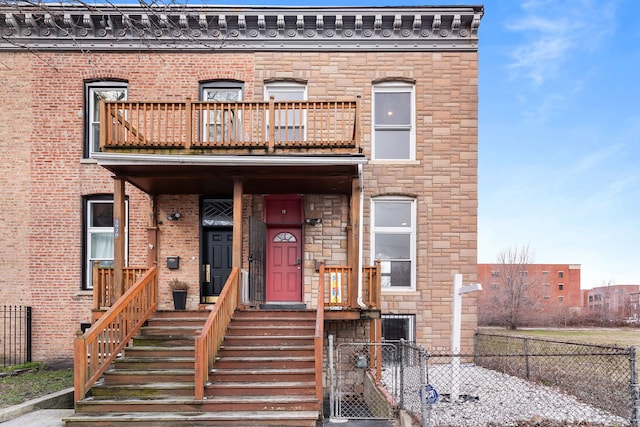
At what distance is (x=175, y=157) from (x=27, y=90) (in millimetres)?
5979

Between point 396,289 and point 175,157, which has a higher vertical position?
point 175,157

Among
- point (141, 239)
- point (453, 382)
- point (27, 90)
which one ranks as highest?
point (27, 90)

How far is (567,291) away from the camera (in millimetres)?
46344

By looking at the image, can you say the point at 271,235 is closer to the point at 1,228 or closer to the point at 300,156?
the point at 300,156

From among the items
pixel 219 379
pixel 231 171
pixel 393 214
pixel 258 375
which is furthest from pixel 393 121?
pixel 219 379

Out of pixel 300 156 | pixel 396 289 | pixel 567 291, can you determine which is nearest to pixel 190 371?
pixel 300 156

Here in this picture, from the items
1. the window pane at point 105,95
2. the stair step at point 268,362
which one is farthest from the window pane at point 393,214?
the window pane at point 105,95

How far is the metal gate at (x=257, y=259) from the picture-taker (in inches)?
376

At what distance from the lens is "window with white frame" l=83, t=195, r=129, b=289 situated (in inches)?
437

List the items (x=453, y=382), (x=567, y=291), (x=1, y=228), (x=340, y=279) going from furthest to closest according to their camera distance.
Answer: (x=567, y=291), (x=1, y=228), (x=340, y=279), (x=453, y=382)

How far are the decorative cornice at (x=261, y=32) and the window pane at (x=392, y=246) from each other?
494cm

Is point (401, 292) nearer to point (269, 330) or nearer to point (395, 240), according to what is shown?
point (395, 240)

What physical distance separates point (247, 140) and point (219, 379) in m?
5.78

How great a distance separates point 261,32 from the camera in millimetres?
11180
